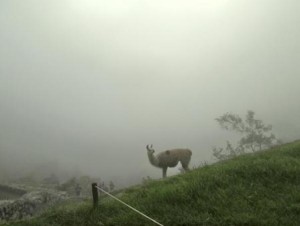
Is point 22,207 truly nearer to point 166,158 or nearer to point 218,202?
point 166,158

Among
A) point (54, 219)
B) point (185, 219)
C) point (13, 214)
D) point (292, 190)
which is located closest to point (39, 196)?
point (13, 214)

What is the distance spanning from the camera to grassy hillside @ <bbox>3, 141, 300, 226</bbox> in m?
9.73

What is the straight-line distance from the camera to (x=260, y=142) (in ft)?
181

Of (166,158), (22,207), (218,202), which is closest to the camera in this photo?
(218,202)

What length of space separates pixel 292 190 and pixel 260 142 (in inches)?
1818

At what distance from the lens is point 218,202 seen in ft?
35.2

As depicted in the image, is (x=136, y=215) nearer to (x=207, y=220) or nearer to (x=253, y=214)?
(x=207, y=220)

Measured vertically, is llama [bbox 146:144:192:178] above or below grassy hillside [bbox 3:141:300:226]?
above

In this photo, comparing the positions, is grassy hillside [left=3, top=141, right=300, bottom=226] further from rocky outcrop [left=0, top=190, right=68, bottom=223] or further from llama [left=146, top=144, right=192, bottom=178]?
llama [left=146, top=144, right=192, bottom=178]

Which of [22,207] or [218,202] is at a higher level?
[22,207]

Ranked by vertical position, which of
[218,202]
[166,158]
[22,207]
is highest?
[166,158]

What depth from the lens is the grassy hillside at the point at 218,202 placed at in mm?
9727

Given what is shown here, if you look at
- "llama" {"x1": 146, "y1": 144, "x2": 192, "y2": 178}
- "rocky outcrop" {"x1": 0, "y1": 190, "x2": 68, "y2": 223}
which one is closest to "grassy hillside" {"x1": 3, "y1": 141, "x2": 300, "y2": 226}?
"rocky outcrop" {"x1": 0, "y1": 190, "x2": 68, "y2": 223}

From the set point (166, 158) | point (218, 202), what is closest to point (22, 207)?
point (166, 158)
